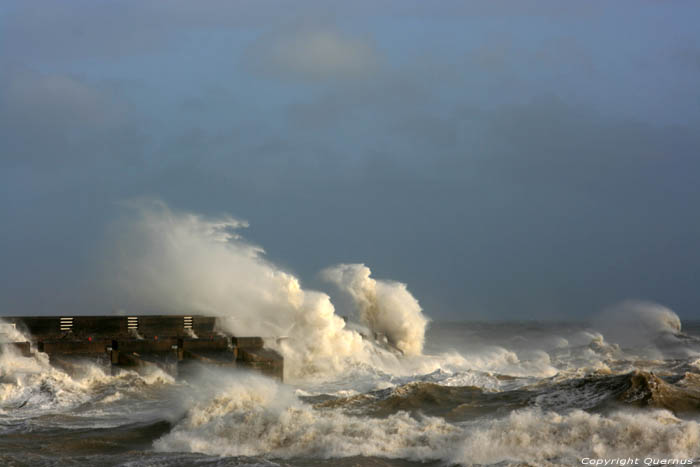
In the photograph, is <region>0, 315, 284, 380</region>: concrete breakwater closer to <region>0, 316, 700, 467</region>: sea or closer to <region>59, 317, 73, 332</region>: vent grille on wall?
<region>59, 317, 73, 332</region>: vent grille on wall

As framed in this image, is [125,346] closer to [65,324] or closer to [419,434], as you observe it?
[65,324]

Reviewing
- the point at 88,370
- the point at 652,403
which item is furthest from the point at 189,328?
the point at 652,403

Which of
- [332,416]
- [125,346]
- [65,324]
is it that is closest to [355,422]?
[332,416]

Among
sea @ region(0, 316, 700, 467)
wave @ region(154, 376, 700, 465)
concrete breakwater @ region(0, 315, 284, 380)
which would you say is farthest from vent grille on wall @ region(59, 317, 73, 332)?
wave @ region(154, 376, 700, 465)

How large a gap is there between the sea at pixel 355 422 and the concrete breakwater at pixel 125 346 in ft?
1.94

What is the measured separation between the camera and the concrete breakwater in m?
18.1

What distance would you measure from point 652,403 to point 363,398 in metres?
4.61

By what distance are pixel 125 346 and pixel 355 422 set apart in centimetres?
986

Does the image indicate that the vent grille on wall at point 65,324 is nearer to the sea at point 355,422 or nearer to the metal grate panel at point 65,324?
the metal grate panel at point 65,324

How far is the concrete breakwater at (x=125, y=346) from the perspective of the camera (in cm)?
1814

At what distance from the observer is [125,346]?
1877 centimetres

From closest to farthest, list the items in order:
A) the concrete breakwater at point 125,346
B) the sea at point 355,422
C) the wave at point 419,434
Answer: the wave at point 419,434 < the sea at point 355,422 < the concrete breakwater at point 125,346

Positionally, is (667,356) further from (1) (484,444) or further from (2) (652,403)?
(1) (484,444)

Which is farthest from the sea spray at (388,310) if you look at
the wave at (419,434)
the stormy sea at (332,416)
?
the wave at (419,434)
